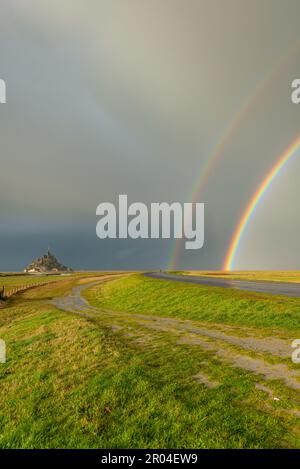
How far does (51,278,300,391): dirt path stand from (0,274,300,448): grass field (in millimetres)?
54

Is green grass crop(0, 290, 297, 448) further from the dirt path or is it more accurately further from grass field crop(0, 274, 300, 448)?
the dirt path

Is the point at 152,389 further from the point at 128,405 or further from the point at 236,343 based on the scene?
the point at 236,343

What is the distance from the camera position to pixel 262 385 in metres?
11.0

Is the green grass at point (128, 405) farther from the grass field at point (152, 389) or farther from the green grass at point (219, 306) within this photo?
the green grass at point (219, 306)

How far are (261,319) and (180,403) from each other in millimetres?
17367

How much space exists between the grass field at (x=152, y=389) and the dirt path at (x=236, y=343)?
0.18 ft

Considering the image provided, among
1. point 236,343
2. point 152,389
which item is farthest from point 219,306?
point 152,389

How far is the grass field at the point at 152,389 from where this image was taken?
8039 mm

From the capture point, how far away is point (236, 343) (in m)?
17.6

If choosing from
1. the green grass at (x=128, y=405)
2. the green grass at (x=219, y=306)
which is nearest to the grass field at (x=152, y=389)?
the green grass at (x=128, y=405)

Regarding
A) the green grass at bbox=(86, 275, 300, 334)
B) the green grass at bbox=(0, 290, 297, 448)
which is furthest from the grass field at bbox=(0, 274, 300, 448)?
the green grass at bbox=(86, 275, 300, 334)

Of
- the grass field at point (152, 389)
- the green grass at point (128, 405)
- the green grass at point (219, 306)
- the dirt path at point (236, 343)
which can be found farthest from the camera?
the green grass at point (219, 306)

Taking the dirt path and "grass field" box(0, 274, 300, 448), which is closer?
"grass field" box(0, 274, 300, 448)

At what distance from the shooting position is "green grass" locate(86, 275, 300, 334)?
79.2 ft
